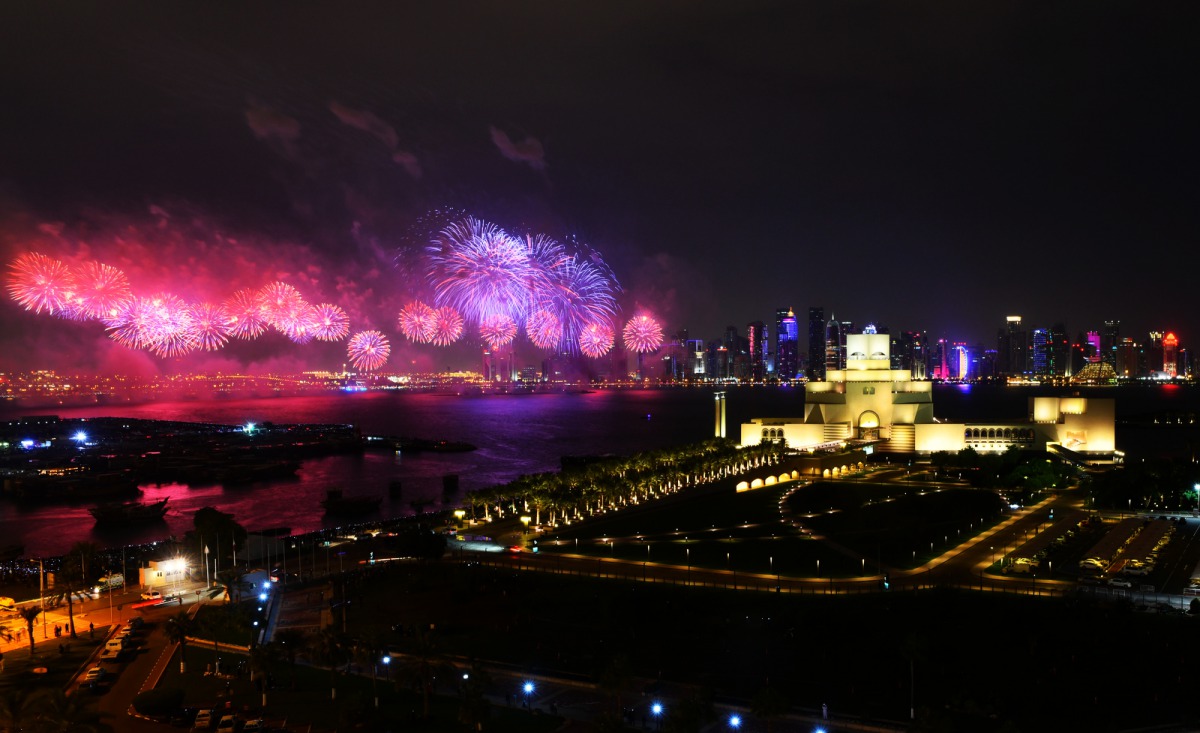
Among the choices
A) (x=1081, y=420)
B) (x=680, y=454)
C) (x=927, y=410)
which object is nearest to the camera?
(x=680, y=454)

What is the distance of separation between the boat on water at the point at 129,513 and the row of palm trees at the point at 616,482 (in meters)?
17.6

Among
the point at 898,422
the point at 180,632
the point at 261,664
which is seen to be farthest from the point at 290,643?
the point at 898,422

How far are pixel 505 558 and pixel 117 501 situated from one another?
33.5 m

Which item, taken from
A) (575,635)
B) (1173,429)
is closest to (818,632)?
(575,635)

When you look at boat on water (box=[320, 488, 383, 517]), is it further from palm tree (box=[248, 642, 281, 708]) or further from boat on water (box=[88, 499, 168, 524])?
palm tree (box=[248, 642, 281, 708])

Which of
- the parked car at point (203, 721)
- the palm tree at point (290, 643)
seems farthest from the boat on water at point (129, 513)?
the parked car at point (203, 721)

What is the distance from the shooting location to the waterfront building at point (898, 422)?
1932 inches

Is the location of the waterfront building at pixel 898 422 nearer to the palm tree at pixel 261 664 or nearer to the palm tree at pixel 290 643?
the palm tree at pixel 290 643

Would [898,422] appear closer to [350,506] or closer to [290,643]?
[350,506]

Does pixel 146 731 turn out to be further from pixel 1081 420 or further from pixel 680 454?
pixel 1081 420

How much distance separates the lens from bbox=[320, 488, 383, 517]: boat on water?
151ft

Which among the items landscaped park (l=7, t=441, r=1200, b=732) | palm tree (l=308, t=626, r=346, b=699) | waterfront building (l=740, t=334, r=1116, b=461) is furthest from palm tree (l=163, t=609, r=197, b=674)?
waterfront building (l=740, t=334, r=1116, b=461)

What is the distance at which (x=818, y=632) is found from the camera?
19906 millimetres

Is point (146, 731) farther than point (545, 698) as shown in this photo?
No
